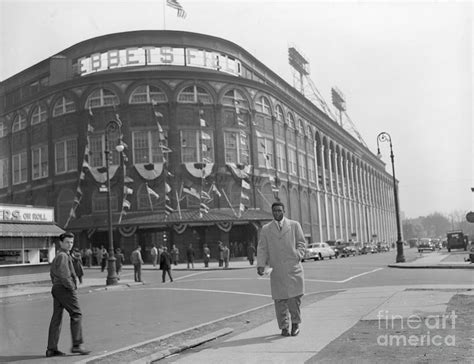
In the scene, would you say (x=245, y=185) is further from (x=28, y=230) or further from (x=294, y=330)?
(x=294, y=330)

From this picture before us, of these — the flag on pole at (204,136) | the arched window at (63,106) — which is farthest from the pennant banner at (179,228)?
the arched window at (63,106)

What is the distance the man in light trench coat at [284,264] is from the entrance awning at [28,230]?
20943mm

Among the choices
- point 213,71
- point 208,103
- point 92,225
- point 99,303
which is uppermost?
point 213,71

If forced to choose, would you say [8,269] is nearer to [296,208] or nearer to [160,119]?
[160,119]

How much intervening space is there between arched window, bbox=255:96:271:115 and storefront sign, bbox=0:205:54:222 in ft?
92.1

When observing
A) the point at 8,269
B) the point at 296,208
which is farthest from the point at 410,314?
the point at 296,208

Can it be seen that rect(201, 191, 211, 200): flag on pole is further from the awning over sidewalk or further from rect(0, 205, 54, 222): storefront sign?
rect(0, 205, 54, 222): storefront sign

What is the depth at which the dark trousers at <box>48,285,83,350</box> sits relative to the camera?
8188 mm

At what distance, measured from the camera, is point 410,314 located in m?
9.11

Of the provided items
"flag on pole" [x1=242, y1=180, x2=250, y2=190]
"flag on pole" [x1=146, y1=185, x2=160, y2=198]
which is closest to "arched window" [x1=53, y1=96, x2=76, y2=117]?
"flag on pole" [x1=146, y1=185, x2=160, y2=198]

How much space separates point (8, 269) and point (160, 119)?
79.3 ft

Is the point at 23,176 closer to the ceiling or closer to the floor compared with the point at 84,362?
closer to the ceiling

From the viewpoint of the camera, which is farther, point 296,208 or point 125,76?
point 296,208

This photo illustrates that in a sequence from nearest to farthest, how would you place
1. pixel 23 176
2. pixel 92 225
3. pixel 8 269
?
1. pixel 8 269
2. pixel 92 225
3. pixel 23 176
